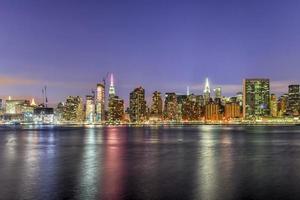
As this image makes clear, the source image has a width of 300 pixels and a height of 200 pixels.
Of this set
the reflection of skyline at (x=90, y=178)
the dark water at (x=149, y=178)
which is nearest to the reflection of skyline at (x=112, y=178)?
the dark water at (x=149, y=178)

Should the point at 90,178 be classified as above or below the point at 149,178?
above

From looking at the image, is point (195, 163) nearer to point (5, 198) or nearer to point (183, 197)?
point (183, 197)

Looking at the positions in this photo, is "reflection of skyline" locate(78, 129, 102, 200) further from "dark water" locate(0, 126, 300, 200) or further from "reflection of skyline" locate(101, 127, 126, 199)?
"reflection of skyline" locate(101, 127, 126, 199)

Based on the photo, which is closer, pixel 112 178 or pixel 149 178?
pixel 112 178

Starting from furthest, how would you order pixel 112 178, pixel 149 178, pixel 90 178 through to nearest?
pixel 149 178 < pixel 112 178 < pixel 90 178

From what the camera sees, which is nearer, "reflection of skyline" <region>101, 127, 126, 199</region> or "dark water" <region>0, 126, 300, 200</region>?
"reflection of skyline" <region>101, 127, 126, 199</region>

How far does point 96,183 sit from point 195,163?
63.6 ft

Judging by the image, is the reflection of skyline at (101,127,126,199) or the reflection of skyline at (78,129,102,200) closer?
the reflection of skyline at (101,127,126,199)

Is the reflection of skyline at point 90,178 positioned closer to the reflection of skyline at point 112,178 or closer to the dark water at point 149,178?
the dark water at point 149,178

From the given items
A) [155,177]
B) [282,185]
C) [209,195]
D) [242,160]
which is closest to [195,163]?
[242,160]

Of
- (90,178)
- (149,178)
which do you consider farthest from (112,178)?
(149,178)

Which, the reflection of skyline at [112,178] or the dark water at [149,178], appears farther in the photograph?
the dark water at [149,178]

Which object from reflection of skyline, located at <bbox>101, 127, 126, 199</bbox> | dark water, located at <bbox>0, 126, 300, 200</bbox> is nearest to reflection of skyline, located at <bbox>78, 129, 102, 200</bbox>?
dark water, located at <bbox>0, 126, 300, 200</bbox>

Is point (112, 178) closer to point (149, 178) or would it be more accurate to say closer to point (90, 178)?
point (90, 178)
